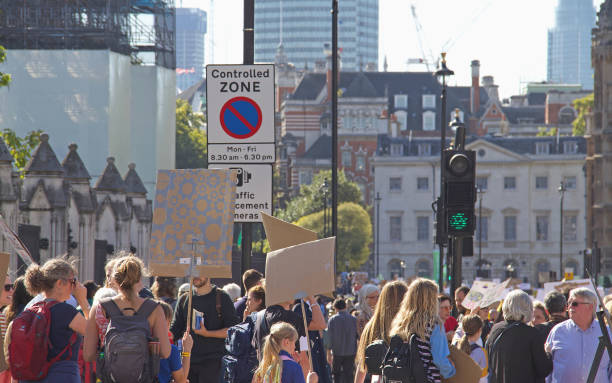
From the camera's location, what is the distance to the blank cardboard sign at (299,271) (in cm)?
928

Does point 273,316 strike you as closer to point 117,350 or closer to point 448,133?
point 117,350

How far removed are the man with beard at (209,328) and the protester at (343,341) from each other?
23.4 feet

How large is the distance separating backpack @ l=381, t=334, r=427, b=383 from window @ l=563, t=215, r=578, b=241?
98.3 metres

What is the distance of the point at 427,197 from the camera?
106 m

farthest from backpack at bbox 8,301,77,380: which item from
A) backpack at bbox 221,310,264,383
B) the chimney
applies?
the chimney

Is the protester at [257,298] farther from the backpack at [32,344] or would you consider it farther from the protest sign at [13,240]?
the backpack at [32,344]

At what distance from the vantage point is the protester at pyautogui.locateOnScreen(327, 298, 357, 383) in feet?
59.3

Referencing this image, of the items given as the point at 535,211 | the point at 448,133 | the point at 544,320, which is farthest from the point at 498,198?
the point at 544,320

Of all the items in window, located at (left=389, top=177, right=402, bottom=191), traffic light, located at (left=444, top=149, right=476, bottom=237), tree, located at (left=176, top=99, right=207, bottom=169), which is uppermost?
tree, located at (left=176, top=99, right=207, bottom=169)

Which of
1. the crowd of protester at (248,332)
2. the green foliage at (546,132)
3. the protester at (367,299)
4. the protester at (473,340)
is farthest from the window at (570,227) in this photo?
the protester at (473,340)

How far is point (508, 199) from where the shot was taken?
10525cm

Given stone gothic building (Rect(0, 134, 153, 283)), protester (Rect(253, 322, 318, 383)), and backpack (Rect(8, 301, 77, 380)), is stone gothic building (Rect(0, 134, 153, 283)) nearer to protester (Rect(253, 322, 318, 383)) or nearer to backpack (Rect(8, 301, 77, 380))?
backpack (Rect(8, 301, 77, 380))

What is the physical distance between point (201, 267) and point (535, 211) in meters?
97.7

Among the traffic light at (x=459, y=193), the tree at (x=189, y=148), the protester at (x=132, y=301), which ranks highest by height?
the tree at (x=189, y=148)
